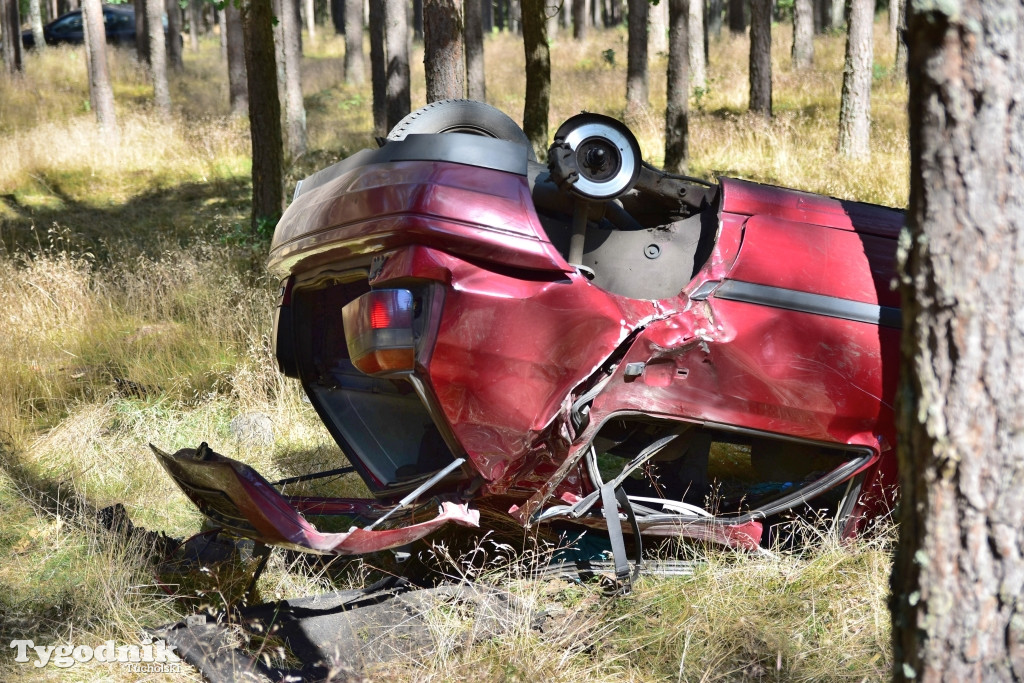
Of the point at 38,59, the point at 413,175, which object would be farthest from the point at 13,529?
the point at 38,59

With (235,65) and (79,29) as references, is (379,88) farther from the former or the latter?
(79,29)

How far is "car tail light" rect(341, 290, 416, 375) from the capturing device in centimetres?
300

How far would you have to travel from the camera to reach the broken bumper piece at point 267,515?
294 centimetres

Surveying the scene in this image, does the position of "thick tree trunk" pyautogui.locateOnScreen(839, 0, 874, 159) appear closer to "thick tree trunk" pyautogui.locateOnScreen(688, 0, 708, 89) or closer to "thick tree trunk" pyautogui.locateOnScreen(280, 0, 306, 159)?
"thick tree trunk" pyautogui.locateOnScreen(688, 0, 708, 89)

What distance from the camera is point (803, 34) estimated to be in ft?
66.6

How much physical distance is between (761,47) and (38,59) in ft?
61.7

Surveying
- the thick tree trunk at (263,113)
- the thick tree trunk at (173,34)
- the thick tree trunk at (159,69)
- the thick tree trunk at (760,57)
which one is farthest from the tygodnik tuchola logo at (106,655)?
the thick tree trunk at (173,34)

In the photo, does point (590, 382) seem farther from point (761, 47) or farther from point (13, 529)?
point (761, 47)

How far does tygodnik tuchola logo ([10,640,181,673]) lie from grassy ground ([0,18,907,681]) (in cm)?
4

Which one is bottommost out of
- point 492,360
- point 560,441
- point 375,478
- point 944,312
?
point 375,478

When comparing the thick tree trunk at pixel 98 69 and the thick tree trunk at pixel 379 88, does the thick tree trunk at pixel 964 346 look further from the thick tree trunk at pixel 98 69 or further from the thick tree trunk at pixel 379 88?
the thick tree trunk at pixel 98 69

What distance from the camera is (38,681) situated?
305 centimetres

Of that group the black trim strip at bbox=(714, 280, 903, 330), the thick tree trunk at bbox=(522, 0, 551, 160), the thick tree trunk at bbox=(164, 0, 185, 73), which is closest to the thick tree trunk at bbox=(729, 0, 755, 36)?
the thick tree trunk at bbox=(164, 0, 185, 73)

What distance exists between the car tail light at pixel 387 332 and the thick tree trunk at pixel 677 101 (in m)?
8.69
